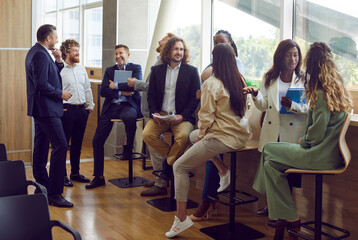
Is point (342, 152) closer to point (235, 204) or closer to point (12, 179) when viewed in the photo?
point (235, 204)

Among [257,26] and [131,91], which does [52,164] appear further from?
[257,26]

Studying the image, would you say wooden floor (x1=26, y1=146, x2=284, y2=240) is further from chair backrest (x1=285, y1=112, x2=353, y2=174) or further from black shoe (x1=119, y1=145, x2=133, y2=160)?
chair backrest (x1=285, y1=112, x2=353, y2=174)

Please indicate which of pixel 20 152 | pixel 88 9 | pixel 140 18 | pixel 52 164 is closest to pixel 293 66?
pixel 52 164

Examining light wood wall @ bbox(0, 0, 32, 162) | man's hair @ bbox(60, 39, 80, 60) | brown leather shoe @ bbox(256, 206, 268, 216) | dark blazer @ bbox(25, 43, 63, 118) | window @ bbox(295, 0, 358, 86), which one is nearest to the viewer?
window @ bbox(295, 0, 358, 86)

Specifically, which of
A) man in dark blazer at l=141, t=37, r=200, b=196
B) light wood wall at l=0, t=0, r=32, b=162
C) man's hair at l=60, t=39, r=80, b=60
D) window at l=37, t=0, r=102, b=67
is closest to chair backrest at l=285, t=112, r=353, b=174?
man in dark blazer at l=141, t=37, r=200, b=196

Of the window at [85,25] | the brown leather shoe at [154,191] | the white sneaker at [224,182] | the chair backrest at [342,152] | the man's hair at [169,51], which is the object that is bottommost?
the brown leather shoe at [154,191]

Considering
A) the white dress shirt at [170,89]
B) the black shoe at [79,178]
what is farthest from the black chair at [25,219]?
the black shoe at [79,178]

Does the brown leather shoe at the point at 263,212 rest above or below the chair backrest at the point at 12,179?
below

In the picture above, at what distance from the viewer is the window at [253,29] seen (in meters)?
5.06

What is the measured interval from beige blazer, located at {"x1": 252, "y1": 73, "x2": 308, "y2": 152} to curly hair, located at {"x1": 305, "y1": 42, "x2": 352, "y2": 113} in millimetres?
411

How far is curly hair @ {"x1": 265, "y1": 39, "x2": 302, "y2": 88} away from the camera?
363 centimetres

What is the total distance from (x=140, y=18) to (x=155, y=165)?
8.44 ft

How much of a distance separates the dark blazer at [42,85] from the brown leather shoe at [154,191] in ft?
3.94

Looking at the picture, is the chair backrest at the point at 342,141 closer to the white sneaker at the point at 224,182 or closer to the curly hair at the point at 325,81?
the curly hair at the point at 325,81
